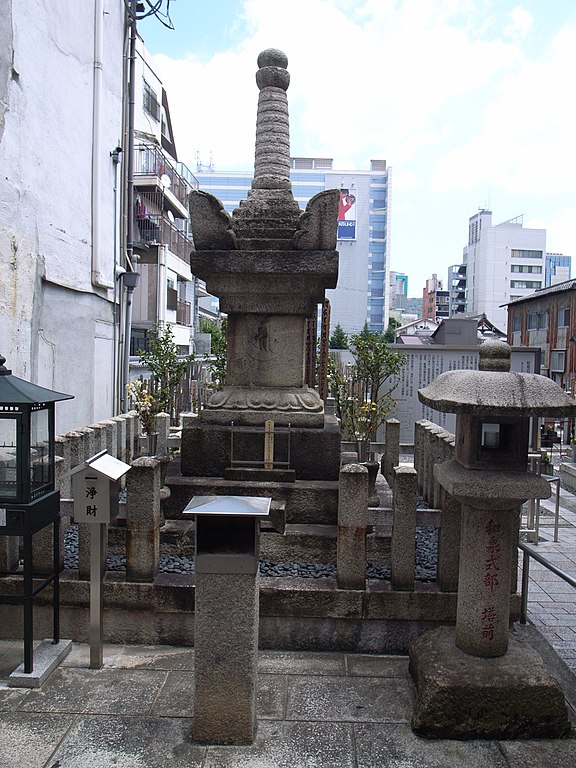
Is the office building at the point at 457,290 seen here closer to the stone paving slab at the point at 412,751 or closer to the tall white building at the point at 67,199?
the tall white building at the point at 67,199

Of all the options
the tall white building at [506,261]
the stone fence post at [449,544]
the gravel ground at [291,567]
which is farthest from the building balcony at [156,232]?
the tall white building at [506,261]

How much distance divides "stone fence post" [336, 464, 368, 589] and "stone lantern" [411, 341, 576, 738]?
687 mm

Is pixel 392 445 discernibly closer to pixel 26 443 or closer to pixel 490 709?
pixel 490 709

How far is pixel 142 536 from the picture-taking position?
17.5 feet

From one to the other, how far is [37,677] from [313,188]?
297 ft

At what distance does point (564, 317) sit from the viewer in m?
32.9

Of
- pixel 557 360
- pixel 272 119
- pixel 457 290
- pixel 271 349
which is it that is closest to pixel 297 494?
pixel 271 349

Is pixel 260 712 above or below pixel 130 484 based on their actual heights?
below

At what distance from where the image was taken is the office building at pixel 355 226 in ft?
279

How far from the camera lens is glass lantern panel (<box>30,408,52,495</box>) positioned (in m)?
4.98

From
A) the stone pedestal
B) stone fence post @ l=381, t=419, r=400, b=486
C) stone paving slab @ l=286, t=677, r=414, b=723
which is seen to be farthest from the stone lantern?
stone fence post @ l=381, t=419, r=400, b=486

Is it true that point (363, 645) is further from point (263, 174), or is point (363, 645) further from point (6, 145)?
point (6, 145)

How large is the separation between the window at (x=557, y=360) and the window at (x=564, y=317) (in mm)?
1410

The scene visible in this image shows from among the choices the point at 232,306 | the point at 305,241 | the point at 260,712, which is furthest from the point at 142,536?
the point at 305,241
